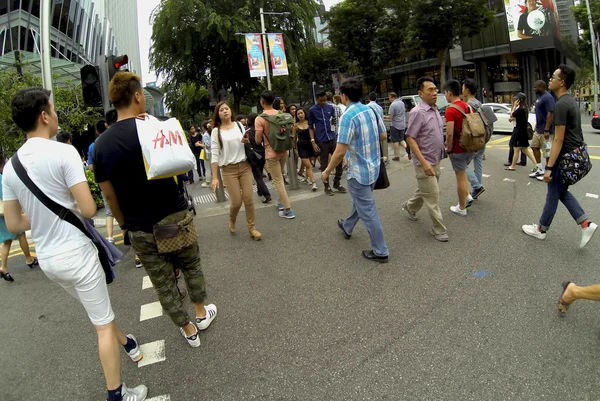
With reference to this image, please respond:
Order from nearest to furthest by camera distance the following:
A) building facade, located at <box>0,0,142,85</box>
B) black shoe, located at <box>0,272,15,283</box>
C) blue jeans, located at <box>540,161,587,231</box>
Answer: blue jeans, located at <box>540,161,587,231</box> → black shoe, located at <box>0,272,15,283</box> → building facade, located at <box>0,0,142,85</box>

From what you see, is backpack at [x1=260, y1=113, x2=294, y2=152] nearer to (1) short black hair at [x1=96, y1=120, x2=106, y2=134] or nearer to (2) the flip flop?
(1) short black hair at [x1=96, y1=120, x2=106, y2=134]

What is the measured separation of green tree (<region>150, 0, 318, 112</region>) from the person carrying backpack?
16.4m

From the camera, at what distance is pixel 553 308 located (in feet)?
9.81

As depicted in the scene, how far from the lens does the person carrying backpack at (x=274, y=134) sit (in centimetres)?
559

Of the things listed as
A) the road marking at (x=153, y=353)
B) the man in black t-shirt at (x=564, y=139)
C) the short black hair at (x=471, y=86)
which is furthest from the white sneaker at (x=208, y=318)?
the short black hair at (x=471, y=86)

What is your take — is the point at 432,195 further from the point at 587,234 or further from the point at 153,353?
the point at 153,353

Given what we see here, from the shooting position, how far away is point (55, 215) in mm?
2188

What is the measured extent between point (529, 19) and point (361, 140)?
3578 centimetres

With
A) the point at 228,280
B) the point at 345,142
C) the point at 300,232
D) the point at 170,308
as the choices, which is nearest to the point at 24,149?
the point at 170,308

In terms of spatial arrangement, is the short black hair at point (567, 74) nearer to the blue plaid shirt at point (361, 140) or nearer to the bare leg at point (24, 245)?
the blue plaid shirt at point (361, 140)

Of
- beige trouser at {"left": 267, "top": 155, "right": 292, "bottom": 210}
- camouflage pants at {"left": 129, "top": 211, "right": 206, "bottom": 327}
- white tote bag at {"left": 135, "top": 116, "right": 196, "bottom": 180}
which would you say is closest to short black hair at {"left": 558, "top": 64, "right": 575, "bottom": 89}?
beige trouser at {"left": 267, "top": 155, "right": 292, "bottom": 210}

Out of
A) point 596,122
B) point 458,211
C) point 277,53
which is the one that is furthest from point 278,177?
point 596,122

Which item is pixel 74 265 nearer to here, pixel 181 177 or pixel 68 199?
pixel 68 199

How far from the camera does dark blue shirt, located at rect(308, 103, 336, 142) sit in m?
7.03
